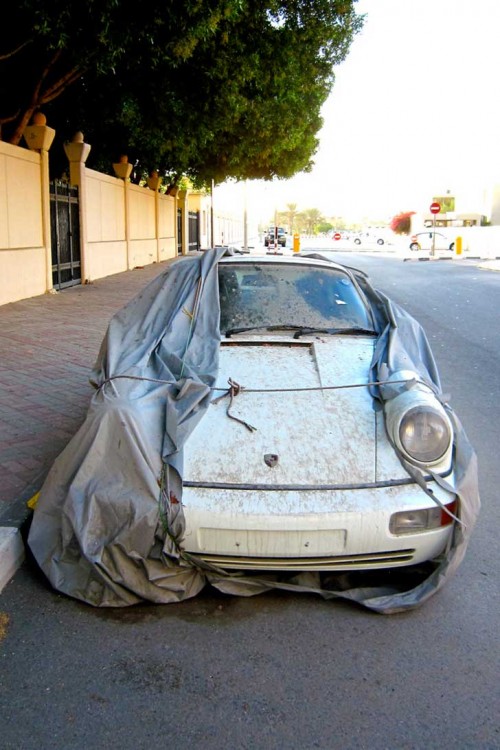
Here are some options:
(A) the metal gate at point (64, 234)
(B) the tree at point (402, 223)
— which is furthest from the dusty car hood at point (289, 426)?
(B) the tree at point (402, 223)

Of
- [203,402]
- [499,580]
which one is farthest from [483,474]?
[203,402]

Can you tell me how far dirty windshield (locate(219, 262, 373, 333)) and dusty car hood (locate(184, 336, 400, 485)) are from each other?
0.44 metres

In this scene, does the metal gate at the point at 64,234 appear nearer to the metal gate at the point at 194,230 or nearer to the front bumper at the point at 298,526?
the front bumper at the point at 298,526

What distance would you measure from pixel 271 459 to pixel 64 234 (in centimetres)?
1446

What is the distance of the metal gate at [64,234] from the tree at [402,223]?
59432 millimetres

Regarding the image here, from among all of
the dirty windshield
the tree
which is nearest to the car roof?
the dirty windshield

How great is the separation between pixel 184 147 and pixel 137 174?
8.57 m

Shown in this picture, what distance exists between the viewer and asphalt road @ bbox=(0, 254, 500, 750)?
8.05 feet

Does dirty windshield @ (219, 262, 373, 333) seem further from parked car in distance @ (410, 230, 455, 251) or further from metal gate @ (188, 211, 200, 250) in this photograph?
parked car in distance @ (410, 230, 455, 251)

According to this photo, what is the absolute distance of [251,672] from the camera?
2789 millimetres

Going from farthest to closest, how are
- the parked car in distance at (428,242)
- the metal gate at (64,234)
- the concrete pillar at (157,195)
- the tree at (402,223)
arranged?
the tree at (402,223)
the parked car in distance at (428,242)
the concrete pillar at (157,195)
the metal gate at (64,234)

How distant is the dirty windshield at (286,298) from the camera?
457cm

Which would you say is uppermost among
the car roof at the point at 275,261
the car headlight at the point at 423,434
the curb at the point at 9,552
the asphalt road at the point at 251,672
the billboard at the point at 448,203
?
the billboard at the point at 448,203

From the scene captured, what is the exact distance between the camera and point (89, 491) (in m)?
3.27
